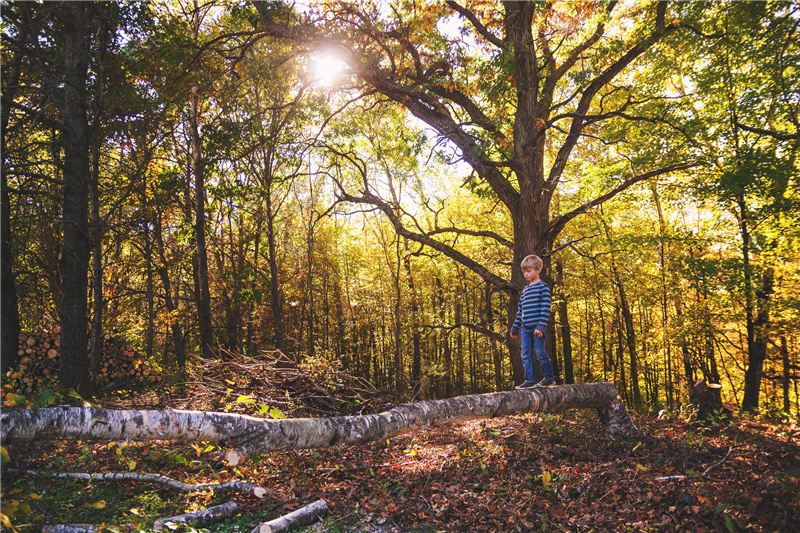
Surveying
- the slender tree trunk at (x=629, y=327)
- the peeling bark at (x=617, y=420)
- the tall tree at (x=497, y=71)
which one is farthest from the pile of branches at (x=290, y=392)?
the slender tree trunk at (x=629, y=327)

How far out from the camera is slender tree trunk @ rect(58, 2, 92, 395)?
24.3ft

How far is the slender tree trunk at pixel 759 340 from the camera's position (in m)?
11.6

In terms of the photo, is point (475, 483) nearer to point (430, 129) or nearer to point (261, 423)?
point (261, 423)

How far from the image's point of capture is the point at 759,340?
12.4m

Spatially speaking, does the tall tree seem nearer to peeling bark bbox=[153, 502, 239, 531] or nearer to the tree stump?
the tree stump

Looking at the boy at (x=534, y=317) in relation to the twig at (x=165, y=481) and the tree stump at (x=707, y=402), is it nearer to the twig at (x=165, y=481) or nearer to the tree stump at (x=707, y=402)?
the tree stump at (x=707, y=402)

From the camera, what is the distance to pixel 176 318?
1406 cm

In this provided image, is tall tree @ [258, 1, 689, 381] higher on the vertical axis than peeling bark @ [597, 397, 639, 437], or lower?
higher

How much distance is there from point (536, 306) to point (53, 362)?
11.6m

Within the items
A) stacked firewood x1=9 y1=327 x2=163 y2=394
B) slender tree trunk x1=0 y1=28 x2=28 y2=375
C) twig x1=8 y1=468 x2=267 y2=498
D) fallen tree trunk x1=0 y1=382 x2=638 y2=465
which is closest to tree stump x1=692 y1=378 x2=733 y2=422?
fallen tree trunk x1=0 y1=382 x2=638 y2=465

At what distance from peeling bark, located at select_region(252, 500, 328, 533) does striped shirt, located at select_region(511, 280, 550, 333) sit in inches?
149

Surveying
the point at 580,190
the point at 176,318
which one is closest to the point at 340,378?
the point at 176,318

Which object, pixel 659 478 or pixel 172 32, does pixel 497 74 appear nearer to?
pixel 172 32

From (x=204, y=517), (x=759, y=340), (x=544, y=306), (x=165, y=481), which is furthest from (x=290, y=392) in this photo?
(x=759, y=340)
